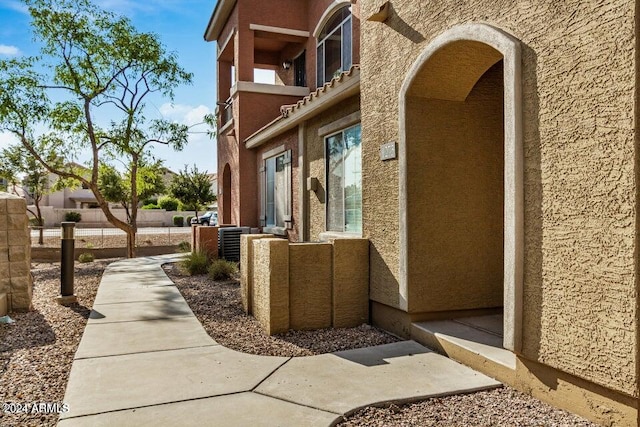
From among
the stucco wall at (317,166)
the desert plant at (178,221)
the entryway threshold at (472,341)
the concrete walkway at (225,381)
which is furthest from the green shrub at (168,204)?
the entryway threshold at (472,341)

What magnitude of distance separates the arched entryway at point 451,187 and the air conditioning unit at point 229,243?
8.04 m

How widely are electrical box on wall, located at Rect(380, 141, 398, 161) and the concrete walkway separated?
7.31 feet

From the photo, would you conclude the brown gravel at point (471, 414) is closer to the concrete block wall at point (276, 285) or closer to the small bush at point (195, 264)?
the concrete block wall at point (276, 285)

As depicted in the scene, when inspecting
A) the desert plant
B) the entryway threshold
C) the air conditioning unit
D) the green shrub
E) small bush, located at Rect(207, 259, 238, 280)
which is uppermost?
the green shrub

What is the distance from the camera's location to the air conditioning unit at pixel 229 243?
12.8 metres

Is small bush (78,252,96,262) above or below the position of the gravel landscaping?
above

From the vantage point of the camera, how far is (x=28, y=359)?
5.03 metres

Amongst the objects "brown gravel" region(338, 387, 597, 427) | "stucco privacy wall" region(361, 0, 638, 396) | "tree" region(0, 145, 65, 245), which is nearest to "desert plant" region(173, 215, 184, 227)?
"tree" region(0, 145, 65, 245)

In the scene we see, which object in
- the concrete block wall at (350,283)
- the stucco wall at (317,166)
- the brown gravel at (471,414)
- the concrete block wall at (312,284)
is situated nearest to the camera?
the brown gravel at (471,414)

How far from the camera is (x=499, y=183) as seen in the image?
5.82m

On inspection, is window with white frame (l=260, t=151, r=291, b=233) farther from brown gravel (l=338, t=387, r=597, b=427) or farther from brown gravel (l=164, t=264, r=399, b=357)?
brown gravel (l=338, t=387, r=597, b=427)

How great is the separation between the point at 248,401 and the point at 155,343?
2.13 metres

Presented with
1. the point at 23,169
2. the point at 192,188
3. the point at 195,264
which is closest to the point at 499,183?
the point at 195,264

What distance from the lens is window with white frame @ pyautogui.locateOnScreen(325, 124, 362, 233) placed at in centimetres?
767
